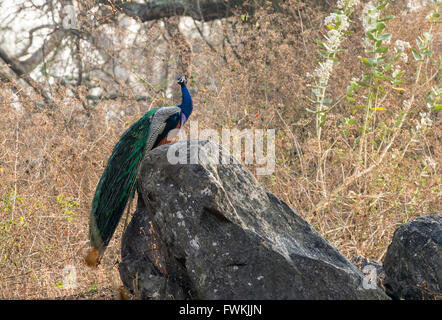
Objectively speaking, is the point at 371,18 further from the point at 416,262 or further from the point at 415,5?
the point at 415,5

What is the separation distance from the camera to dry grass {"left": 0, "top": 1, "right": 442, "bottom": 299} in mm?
4395

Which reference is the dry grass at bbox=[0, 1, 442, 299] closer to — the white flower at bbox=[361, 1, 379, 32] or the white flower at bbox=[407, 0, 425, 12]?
the white flower at bbox=[407, 0, 425, 12]

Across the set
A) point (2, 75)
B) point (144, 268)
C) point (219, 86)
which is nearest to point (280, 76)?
point (219, 86)

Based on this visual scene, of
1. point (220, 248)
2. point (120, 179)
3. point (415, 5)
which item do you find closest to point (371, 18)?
point (415, 5)

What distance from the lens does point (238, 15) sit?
25.8 feet

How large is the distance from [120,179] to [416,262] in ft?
6.33

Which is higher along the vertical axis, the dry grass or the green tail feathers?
the green tail feathers

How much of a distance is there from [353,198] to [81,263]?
2.28 meters

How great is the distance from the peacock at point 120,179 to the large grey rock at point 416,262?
1734 millimetres

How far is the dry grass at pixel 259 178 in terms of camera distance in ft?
14.4

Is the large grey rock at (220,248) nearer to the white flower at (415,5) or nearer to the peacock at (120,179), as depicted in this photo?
the peacock at (120,179)

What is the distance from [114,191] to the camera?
368 centimetres

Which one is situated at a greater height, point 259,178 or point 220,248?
point 220,248

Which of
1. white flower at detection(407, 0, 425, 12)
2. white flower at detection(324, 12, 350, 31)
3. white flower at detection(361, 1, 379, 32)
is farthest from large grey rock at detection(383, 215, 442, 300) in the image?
white flower at detection(407, 0, 425, 12)
